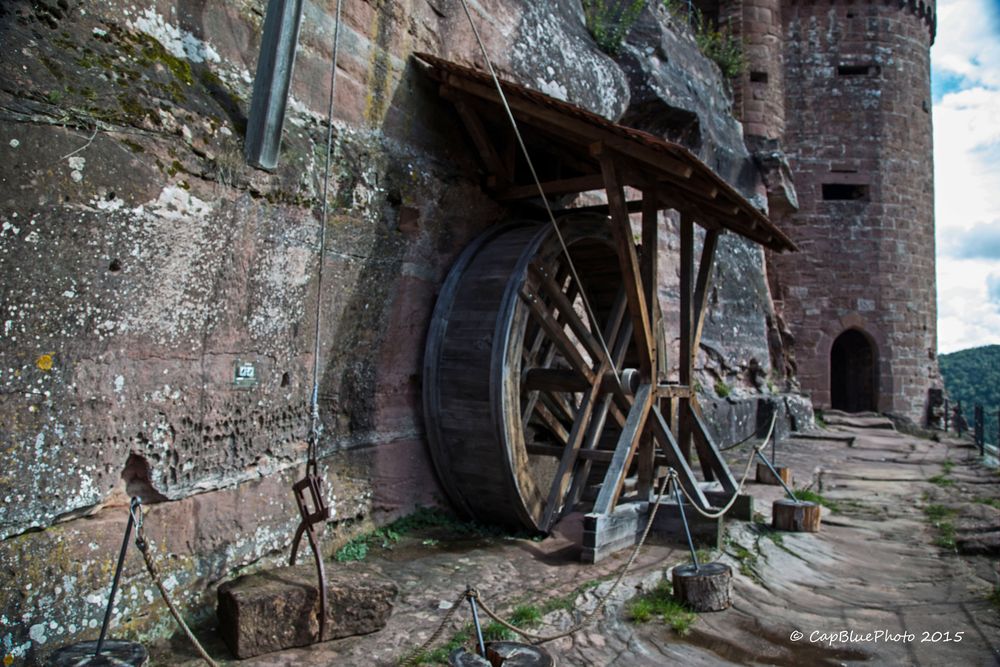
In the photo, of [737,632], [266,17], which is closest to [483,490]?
[737,632]

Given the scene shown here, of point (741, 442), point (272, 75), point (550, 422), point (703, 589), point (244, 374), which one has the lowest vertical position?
point (703, 589)

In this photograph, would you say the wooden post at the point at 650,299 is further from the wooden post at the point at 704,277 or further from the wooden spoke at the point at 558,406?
the wooden spoke at the point at 558,406

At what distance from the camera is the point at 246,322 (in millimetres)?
3926

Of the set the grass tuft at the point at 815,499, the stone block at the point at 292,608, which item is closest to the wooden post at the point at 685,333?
the grass tuft at the point at 815,499

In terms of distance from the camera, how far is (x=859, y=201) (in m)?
17.9

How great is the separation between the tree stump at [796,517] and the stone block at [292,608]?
134 inches

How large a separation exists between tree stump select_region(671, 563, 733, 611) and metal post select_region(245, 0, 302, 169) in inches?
123

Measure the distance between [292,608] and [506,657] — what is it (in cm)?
98

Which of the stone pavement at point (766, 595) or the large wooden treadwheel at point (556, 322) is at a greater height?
the large wooden treadwheel at point (556, 322)

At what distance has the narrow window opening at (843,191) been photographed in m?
Answer: 18.0

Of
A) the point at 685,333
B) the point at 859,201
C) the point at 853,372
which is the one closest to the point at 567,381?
the point at 685,333

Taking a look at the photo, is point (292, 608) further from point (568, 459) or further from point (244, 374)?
point (568, 459)

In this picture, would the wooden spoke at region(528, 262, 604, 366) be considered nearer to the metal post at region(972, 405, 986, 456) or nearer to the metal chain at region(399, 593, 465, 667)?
the metal chain at region(399, 593, 465, 667)

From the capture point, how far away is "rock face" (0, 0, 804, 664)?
115 inches
